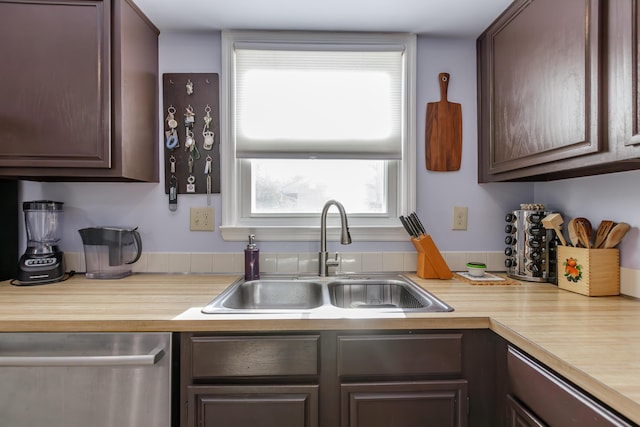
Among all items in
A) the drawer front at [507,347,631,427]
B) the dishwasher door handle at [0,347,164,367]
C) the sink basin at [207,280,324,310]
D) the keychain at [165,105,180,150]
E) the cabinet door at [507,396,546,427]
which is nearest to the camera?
the drawer front at [507,347,631,427]

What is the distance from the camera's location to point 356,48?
172 cm

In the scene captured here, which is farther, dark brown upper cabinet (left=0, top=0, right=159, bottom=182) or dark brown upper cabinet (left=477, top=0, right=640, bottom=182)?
dark brown upper cabinet (left=0, top=0, right=159, bottom=182)

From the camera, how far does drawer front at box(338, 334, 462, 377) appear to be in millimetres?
1072

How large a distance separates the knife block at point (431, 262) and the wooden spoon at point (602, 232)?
1.85ft

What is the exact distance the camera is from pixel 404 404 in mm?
1070

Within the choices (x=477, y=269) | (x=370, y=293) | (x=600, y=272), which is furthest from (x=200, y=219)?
(x=600, y=272)

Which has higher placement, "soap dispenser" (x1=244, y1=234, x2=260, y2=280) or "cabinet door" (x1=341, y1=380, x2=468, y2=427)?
"soap dispenser" (x1=244, y1=234, x2=260, y2=280)

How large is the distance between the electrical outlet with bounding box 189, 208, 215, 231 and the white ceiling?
88cm

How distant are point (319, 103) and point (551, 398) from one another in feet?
4.83

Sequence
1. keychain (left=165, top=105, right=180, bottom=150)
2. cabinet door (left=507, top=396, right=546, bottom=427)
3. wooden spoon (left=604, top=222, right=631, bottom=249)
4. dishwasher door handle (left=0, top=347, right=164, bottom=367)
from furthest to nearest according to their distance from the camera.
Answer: keychain (left=165, top=105, right=180, bottom=150) → wooden spoon (left=604, top=222, right=631, bottom=249) → dishwasher door handle (left=0, top=347, right=164, bottom=367) → cabinet door (left=507, top=396, right=546, bottom=427)

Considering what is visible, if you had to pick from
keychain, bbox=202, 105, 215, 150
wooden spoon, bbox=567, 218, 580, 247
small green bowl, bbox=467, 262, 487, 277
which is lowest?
small green bowl, bbox=467, 262, 487, 277

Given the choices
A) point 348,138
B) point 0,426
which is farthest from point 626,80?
point 0,426

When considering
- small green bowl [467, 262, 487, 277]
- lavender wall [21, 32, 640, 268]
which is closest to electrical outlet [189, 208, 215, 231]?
lavender wall [21, 32, 640, 268]

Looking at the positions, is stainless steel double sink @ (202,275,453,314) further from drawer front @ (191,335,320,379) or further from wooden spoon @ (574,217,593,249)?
wooden spoon @ (574,217,593,249)
